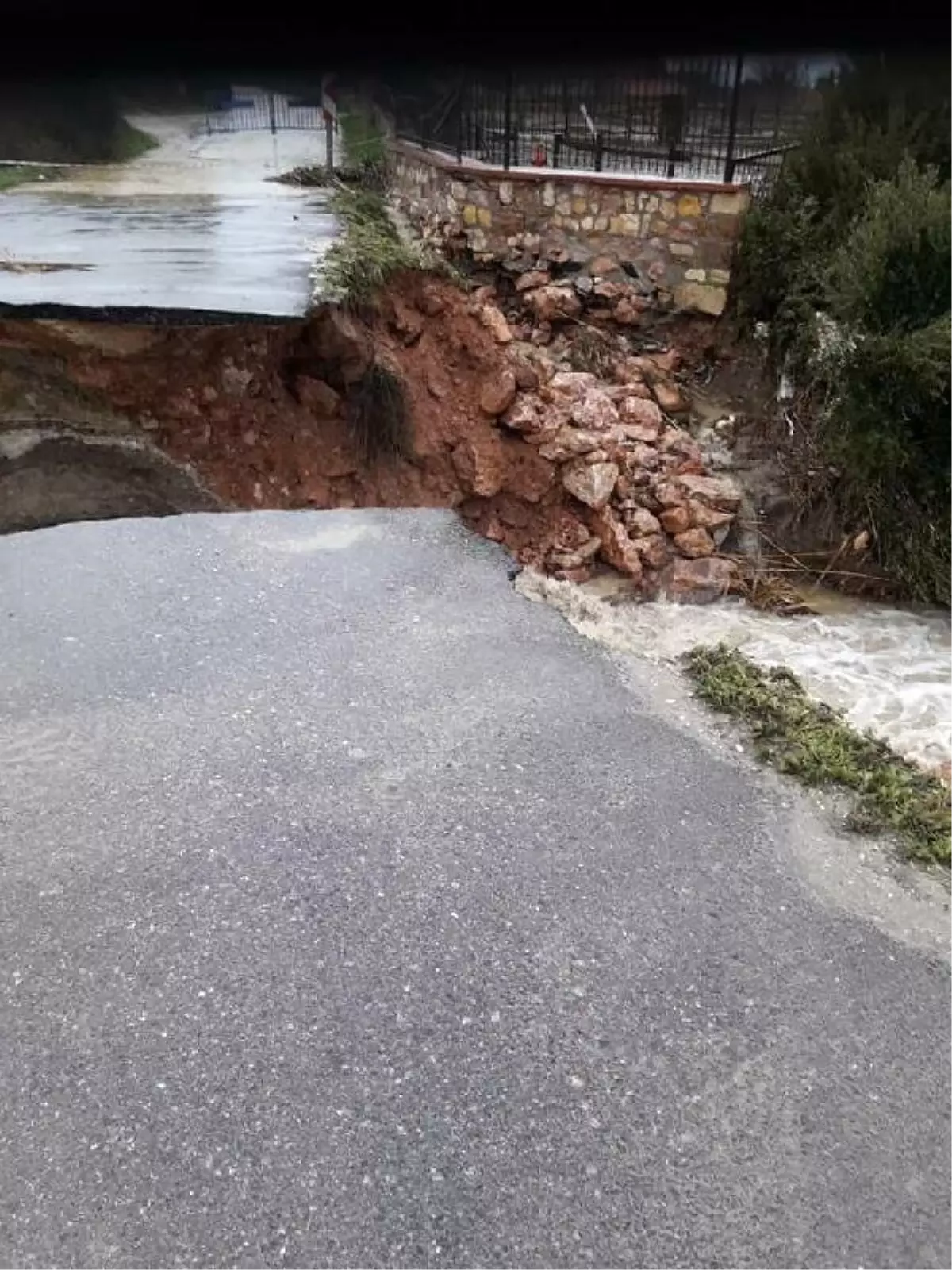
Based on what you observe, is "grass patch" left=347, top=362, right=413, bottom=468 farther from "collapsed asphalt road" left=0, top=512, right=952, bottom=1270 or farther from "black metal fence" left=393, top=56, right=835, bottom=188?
"collapsed asphalt road" left=0, top=512, right=952, bottom=1270

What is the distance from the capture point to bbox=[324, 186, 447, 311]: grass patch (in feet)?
26.7

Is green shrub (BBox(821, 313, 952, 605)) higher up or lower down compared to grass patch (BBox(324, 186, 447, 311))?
lower down

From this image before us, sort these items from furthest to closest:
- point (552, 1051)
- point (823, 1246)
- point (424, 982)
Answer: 1. point (424, 982)
2. point (552, 1051)
3. point (823, 1246)

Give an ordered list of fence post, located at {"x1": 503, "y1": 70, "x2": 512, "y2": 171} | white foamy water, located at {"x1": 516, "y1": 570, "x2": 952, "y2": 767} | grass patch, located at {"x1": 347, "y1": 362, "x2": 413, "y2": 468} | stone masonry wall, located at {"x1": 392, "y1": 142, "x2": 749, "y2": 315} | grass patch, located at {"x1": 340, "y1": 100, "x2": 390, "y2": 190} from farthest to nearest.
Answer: grass patch, located at {"x1": 340, "y1": 100, "x2": 390, "y2": 190}
stone masonry wall, located at {"x1": 392, "y1": 142, "x2": 749, "y2": 315}
grass patch, located at {"x1": 347, "y1": 362, "x2": 413, "y2": 468}
fence post, located at {"x1": 503, "y1": 70, "x2": 512, "y2": 171}
white foamy water, located at {"x1": 516, "y1": 570, "x2": 952, "y2": 767}

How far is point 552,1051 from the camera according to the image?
3.61 metres

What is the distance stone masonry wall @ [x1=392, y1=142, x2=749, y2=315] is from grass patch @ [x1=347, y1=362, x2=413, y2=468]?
120 inches

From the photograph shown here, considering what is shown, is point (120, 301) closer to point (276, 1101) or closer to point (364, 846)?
point (364, 846)

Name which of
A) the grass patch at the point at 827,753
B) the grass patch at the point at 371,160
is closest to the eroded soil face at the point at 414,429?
the grass patch at the point at 827,753

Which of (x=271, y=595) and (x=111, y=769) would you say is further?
(x=271, y=595)

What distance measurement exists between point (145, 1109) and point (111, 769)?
204 cm

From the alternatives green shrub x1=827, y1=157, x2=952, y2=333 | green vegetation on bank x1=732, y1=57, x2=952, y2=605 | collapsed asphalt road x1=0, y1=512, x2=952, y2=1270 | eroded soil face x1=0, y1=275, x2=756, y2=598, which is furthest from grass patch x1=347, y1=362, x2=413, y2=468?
green shrub x1=827, y1=157, x2=952, y2=333

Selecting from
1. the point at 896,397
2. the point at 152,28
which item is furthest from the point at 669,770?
the point at 152,28

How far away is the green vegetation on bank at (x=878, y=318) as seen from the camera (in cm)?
670

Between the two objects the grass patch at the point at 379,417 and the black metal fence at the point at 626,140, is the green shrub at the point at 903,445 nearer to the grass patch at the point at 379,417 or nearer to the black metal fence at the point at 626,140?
the black metal fence at the point at 626,140
